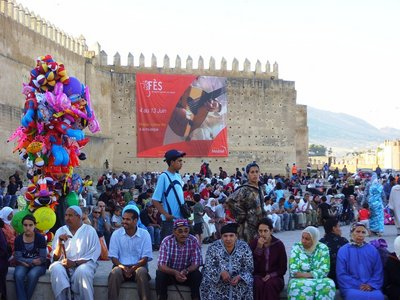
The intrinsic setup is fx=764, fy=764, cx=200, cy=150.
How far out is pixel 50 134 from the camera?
827 cm

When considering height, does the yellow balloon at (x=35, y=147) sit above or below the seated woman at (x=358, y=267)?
above

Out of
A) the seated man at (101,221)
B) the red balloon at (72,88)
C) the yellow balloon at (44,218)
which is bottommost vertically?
the seated man at (101,221)

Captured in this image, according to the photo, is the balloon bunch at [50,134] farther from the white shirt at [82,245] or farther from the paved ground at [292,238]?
the white shirt at [82,245]

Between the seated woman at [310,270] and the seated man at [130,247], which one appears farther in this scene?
the seated man at [130,247]

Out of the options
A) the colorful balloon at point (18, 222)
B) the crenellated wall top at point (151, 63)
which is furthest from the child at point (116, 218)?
the crenellated wall top at point (151, 63)

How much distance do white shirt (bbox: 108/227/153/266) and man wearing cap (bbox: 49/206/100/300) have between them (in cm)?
19

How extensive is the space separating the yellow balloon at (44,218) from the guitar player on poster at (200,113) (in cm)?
2344

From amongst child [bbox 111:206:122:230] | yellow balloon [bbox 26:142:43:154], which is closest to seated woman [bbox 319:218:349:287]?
yellow balloon [bbox 26:142:43:154]

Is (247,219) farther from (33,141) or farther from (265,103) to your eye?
(265,103)

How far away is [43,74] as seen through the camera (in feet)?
27.7

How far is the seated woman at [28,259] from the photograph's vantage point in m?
6.45

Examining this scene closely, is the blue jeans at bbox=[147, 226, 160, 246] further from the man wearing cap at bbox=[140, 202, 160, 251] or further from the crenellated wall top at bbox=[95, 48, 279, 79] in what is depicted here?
the crenellated wall top at bbox=[95, 48, 279, 79]

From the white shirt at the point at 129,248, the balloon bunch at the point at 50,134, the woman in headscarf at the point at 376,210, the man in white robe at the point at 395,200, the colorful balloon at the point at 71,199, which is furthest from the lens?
the woman in headscarf at the point at 376,210

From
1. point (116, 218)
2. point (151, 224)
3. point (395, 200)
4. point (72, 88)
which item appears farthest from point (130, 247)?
point (395, 200)
